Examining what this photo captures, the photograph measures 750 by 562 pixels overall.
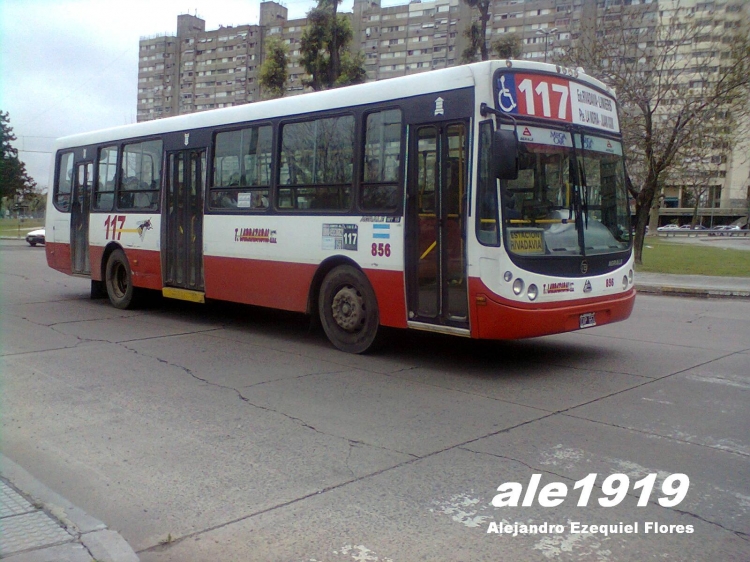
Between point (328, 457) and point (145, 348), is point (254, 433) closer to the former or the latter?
point (328, 457)

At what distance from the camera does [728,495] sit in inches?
179

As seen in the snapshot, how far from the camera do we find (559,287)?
7.75m

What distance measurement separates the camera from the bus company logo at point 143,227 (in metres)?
12.3

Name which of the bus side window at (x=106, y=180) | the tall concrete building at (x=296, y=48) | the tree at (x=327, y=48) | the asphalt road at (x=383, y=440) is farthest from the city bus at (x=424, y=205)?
the tall concrete building at (x=296, y=48)

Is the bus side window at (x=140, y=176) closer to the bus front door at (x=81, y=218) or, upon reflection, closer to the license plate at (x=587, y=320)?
the bus front door at (x=81, y=218)

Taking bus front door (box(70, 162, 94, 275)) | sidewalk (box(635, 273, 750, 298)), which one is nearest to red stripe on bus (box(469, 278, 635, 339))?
bus front door (box(70, 162, 94, 275))

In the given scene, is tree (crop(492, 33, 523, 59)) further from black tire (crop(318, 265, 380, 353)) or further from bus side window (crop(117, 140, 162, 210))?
black tire (crop(318, 265, 380, 353))

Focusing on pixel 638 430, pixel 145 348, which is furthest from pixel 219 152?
pixel 638 430

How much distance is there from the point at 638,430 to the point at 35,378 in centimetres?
585

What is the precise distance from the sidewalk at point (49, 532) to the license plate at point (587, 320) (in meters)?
5.43

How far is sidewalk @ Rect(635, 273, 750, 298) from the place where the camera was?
17.9 meters

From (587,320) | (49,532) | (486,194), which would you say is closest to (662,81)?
(587,320)

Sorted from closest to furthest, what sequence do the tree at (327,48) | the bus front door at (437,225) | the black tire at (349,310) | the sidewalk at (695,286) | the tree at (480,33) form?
1. the bus front door at (437,225)
2. the black tire at (349,310)
3. the sidewalk at (695,286)
4. the tree at (480,33)
5. the tree at (327,48)

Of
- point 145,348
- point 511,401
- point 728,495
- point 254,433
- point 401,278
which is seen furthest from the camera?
point 145,348
